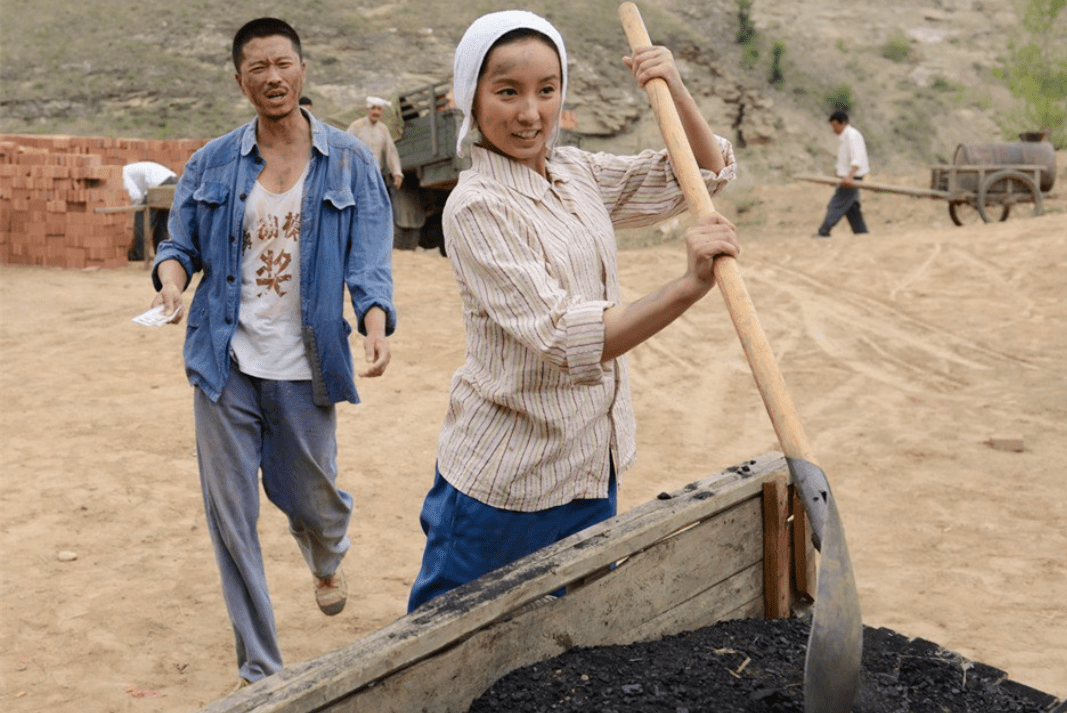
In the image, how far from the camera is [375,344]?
287 cm

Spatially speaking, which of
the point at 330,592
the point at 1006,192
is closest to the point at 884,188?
the point at 1006,192

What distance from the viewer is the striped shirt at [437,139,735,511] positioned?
72.6 inches

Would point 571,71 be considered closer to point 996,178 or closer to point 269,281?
point 996,178

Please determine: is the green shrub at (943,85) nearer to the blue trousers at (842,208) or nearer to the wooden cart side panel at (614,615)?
the blue trousers at (842,208)

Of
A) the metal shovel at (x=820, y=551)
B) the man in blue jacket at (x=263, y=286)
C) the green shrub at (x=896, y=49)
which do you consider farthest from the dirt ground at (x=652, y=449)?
the green shrub at (x=896, y=49)

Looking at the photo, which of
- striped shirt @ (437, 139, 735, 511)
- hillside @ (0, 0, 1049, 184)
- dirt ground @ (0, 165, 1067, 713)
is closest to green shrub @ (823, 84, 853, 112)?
hillside @ (0, 0, 1049, 184)

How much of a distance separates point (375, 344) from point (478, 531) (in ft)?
2.86

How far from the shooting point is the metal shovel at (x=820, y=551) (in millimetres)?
1684

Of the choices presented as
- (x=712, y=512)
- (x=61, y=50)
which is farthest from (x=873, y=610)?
(x=61, y=50)

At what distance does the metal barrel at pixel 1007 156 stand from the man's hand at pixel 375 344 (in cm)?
1241

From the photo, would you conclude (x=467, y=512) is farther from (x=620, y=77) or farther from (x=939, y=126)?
(x=939, y=126)

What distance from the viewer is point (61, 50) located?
26.4 meters

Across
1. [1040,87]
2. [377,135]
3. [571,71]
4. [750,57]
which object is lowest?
Answer: [377,135]

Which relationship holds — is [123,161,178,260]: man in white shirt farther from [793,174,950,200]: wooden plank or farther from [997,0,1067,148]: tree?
[997,0,1067,148]: tree
